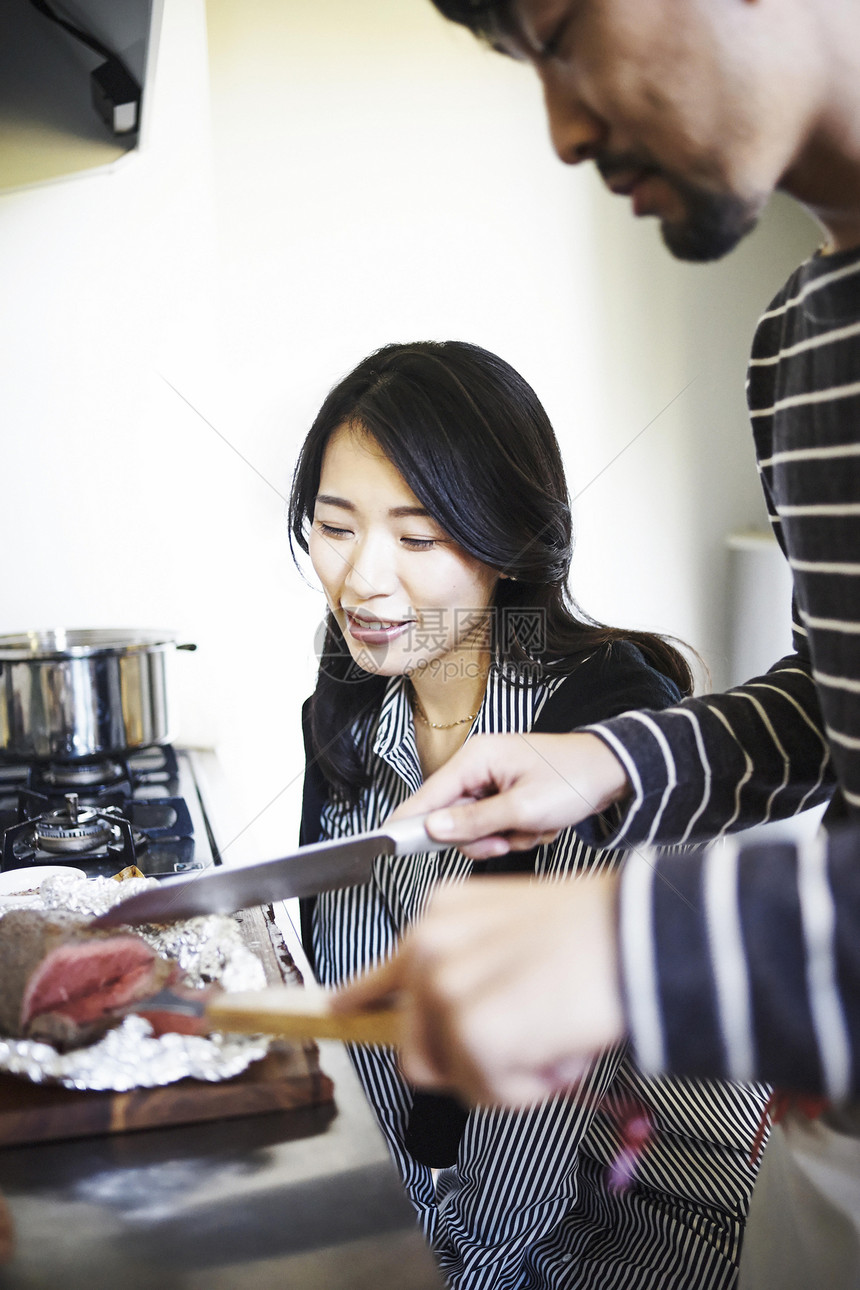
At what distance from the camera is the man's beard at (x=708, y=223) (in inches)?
14.3

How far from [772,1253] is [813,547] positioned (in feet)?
1.31

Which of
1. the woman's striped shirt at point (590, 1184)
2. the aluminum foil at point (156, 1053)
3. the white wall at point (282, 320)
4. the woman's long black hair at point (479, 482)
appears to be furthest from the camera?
Answer: the white wall at point (282, 320)

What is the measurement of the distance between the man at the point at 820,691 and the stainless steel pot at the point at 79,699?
837mm

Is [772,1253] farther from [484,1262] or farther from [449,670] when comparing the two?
[449,670]

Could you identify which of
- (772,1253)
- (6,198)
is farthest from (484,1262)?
(6,198)

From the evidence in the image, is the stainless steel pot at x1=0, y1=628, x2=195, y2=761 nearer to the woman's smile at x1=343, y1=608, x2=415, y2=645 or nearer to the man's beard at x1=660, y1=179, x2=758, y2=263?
the woman's smile at x1=343, y1=608, x2=415, y2=645

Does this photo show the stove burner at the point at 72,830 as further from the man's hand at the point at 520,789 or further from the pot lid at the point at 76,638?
the man's hand at the point at 520,789

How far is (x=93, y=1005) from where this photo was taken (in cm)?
57

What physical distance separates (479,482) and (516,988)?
0.70 metres

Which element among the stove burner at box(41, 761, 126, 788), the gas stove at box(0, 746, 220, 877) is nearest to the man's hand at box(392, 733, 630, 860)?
the gas stove at box(0, 746, 220, 877)

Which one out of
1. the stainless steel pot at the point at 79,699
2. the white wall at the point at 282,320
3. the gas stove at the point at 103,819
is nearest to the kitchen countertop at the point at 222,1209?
the gas stove at the point at 103,819

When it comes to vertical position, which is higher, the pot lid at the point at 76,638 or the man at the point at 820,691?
the man at the point at 820,691

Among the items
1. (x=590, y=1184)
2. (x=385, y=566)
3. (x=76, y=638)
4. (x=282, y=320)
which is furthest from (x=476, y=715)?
(x=282, y=320)

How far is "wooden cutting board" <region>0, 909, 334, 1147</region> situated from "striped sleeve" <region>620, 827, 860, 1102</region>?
29cm
